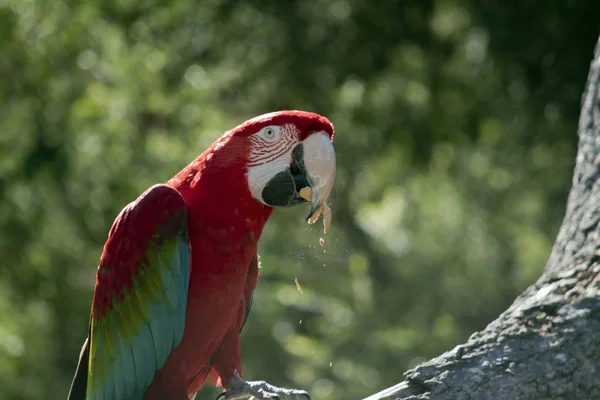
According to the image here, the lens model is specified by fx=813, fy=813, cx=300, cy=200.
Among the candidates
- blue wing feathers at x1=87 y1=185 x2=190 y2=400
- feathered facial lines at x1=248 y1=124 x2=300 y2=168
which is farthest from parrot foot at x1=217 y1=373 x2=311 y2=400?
feathered facial lines at x1=248 y1=124 x2=300 y2=168

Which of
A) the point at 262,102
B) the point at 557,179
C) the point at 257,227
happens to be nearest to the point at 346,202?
the point at 262,102

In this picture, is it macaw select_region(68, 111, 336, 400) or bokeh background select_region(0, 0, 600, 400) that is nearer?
macaw select_region(68, 111, 336, 400)

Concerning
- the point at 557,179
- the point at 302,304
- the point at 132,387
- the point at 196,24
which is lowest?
the point at 302,304

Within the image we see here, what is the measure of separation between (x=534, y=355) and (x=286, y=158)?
768mm

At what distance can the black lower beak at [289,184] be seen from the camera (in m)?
2.07

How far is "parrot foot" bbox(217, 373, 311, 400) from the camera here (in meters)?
2.19

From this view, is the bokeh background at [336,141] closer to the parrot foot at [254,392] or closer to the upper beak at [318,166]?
the parrot foot at [254,392]

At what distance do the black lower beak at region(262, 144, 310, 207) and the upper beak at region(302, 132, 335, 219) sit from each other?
2 centimetres

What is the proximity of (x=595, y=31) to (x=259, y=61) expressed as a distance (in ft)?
6.32

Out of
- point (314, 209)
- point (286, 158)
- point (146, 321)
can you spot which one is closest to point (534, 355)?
point (314, 209)

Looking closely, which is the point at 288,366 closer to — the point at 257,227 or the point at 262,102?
the point at 262,102

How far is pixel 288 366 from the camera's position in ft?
15.2

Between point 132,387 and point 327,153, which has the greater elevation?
point 327,153

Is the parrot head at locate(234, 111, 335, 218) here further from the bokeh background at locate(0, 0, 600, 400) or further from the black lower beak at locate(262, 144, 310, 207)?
the bokeh background at locate(0, 0, 600, 400)
